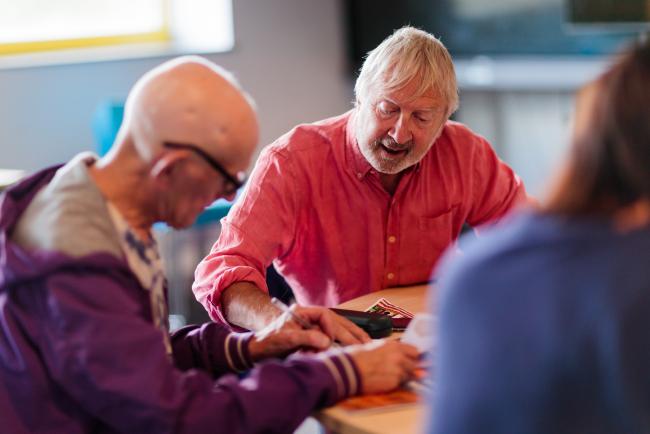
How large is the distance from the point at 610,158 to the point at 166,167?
2.32 feet

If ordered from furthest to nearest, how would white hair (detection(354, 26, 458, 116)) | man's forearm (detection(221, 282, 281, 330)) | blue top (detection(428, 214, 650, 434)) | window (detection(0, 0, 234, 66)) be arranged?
1. window (detection(0, 0, 234, 66))
2. white hair (detection(354, 26, 458, 116))
3. man's forearm (detection(221, 282, 281, 330))
4. blue top (detection(428, 214, 650, 434))

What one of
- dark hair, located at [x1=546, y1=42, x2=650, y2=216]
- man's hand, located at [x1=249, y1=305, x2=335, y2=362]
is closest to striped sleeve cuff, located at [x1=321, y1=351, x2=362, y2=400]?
man's hand, located at [x1=249, y1=305, x2=335, y2=362]

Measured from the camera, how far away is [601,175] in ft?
3.96

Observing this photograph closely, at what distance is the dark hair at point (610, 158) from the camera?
3.92 feet

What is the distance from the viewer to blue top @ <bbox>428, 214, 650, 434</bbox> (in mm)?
1182

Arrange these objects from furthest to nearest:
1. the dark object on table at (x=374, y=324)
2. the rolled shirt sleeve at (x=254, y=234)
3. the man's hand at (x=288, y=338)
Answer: the rolled shirt sleeve at (x=254, y=234) → the dark object on table at (x=374, y=324) → the man's hand at (x=288, y=338)

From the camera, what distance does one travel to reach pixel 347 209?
102 inches

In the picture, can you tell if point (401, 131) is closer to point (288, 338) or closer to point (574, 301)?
point (288, 338)

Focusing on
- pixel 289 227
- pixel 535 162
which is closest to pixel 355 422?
pixel 289 227

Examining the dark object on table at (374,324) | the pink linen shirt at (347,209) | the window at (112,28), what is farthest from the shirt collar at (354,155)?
the window at (112,28)

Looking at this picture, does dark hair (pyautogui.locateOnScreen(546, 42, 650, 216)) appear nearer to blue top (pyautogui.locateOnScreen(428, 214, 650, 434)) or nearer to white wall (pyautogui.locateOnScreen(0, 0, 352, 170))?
blue top (pyautogui.locateOnScreen(428, 214, 650, 434))

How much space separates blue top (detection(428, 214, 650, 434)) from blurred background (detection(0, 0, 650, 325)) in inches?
124

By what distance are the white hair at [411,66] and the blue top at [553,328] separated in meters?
1.25

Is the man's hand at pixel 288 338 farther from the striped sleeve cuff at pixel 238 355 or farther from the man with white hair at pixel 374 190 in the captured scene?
the man with white hair at pixel 374 190
